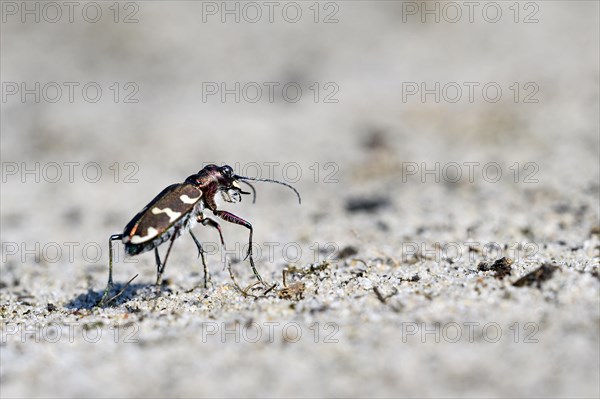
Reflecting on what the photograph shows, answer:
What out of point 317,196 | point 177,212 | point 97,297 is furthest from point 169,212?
point 317,196

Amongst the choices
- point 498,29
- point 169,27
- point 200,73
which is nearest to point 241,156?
point 200,73

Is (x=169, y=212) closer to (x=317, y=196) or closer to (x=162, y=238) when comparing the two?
(x=162, y=238)

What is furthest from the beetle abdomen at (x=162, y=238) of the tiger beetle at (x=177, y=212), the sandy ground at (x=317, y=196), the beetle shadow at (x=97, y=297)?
the beetle shadow at (x=97, y=297)

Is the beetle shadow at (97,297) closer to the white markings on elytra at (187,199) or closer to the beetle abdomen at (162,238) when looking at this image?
the beetle abdomen at (162,238)

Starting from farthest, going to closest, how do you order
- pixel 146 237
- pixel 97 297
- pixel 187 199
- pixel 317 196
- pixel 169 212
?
pixel 317 196, pixel 97 297, pixel 187 199, pixel 169 212, pixel 146 237

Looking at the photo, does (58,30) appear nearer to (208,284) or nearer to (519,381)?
(208,284)

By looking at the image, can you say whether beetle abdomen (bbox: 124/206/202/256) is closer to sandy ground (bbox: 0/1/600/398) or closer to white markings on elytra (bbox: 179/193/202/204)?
white markings on elytra (bbox: 179/193/202/204)

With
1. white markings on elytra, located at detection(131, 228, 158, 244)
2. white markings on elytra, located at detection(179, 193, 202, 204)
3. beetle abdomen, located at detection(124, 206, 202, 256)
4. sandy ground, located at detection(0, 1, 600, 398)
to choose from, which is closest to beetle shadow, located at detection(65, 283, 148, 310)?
sandy ground, located at detection(0, 1, 600, 398)
